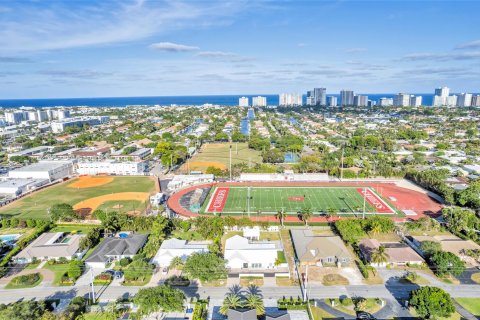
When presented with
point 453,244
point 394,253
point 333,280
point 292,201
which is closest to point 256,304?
point 333,280

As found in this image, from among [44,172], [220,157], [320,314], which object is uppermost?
[44,172]

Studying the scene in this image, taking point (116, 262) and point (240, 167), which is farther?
point (240, 167)

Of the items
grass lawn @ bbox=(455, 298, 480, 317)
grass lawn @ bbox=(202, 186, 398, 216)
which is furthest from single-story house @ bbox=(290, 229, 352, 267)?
grass lawn @ bbox=(202, 186, 398, 216)

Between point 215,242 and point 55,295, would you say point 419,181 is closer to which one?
point 215,242

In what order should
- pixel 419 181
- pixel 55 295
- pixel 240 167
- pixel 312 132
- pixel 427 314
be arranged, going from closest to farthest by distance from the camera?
pixel 427 314
pixel 55 295
pixel 419 181
pixel 240 167
pixel 312 132

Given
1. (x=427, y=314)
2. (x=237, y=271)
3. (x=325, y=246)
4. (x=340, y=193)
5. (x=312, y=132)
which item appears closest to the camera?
(x=427, y=314)

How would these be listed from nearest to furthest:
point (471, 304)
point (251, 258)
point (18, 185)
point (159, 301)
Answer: point (159, 301)
point (471, 304)
point (251, 258)
point (18, 185)

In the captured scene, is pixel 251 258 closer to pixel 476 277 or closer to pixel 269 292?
pixel 269 292

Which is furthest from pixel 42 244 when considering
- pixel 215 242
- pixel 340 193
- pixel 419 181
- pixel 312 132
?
pixel 312 132
